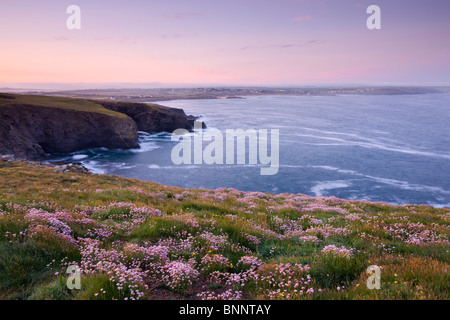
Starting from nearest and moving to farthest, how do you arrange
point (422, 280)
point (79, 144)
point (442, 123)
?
1. point (422, 280)
2. point (79, 144)
3. point (442, 123)

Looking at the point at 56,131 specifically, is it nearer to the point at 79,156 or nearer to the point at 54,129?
the point at 54,129

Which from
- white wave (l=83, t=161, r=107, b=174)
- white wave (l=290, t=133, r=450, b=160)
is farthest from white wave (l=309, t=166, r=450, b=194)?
white wave (l=83, t=161, r=107, b=174)

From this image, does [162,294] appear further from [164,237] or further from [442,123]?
[442,123]

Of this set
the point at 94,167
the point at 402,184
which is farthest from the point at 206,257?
the point at 94,167

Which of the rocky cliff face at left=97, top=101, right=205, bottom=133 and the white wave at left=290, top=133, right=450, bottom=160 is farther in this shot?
the rocky cliff face at left=97, top=101, right=205, bottom=133

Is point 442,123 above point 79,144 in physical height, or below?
above

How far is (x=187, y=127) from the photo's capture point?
323 ft

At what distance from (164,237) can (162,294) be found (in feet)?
9.57

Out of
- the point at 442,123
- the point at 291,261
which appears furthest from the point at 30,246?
the point at 442,123

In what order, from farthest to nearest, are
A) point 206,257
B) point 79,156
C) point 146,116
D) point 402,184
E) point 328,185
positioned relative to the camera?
point 146,116 < point 79,156 < point 402,184 < point 328,185 < point 206,257

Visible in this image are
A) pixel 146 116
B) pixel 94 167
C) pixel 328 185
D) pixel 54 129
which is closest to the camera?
pixel 328 185

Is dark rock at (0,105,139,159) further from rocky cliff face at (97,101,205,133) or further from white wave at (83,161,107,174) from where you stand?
rocky cliff face at (97,101,205,133)

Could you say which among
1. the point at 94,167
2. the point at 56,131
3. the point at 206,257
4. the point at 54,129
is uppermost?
the point at 54,129

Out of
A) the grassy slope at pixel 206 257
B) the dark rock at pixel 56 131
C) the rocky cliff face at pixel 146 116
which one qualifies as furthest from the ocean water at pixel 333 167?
the grassy slope at pixel 206 257
